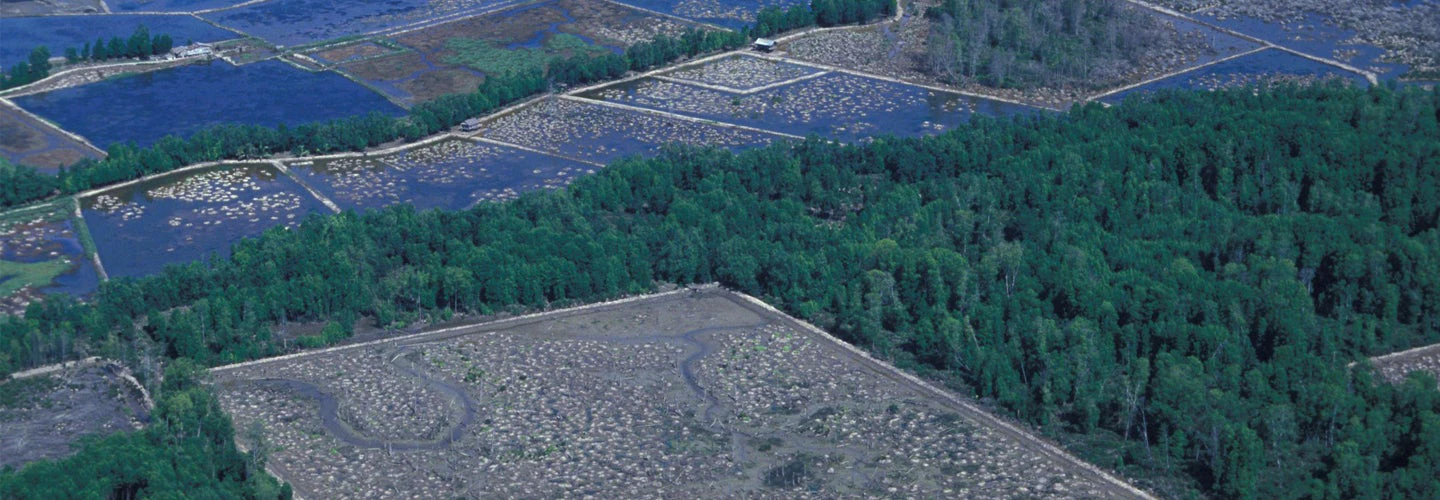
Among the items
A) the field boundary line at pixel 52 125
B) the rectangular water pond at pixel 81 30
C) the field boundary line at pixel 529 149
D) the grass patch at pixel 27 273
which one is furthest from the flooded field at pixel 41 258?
the rectangular water pond at pixel 81 30

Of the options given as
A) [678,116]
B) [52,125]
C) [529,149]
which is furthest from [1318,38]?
[52,125]

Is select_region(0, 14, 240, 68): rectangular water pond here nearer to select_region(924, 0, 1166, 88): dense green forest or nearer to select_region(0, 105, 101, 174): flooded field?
select_region(0, 105, 101, 174): flooded field

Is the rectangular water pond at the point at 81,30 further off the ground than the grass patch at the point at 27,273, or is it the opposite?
the rectangular water pond at the point at 81,30

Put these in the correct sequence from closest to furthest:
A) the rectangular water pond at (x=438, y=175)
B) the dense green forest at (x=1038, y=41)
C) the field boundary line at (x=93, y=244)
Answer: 1. the field boundary line at (x=93, y=244)
2. the rectangular water pond at (x=438, y=175)
3. the dense green forest at (x=1038, y=41)

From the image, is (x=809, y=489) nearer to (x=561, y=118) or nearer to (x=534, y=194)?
(x=534, y=194)

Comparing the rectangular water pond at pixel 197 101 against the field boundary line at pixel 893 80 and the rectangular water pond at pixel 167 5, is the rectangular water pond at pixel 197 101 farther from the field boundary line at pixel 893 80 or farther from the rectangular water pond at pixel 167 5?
the field boundary line at pixel 893 80

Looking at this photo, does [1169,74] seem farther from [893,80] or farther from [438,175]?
[438,175]
